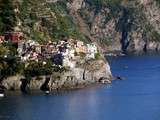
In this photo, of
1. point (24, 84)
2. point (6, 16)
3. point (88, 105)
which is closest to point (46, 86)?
point (24, 84)

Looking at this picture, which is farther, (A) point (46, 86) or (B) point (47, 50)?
(B) point (47, 50)

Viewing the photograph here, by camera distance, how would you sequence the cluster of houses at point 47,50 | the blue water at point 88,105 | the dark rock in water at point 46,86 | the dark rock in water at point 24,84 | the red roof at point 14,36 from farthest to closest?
the red roof at point 14,36, the cluster of houses at point 47,50, the dark rock in water at point 46,86, the dark rock in water at point 24,84, the blue water at point 88,105

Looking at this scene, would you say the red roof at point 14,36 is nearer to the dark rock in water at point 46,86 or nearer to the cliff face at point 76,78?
the cliff face at point 76,78

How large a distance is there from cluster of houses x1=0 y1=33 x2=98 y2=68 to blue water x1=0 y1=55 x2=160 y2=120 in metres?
8.85

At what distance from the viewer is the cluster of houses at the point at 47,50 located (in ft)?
580

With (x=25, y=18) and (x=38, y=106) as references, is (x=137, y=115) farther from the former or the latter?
(x=25, y=18)

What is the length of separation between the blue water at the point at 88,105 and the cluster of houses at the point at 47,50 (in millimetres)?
8845

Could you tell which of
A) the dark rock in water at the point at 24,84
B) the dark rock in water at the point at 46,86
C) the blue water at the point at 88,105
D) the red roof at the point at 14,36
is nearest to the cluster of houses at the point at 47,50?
the red roof at the point at 14,36

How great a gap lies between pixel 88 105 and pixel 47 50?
3151cm

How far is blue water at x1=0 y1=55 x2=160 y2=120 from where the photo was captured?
456ft

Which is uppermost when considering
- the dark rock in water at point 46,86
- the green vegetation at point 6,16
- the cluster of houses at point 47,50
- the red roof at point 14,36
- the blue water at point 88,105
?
the green vegetation at point 6,16

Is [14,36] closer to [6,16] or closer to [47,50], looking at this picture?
[47,50]

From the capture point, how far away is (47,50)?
593 feet

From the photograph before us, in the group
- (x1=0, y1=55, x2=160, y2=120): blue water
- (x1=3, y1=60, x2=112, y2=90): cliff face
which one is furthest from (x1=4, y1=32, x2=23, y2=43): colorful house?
(x1=0, y1=55, x2=160, y2=120): blue water
